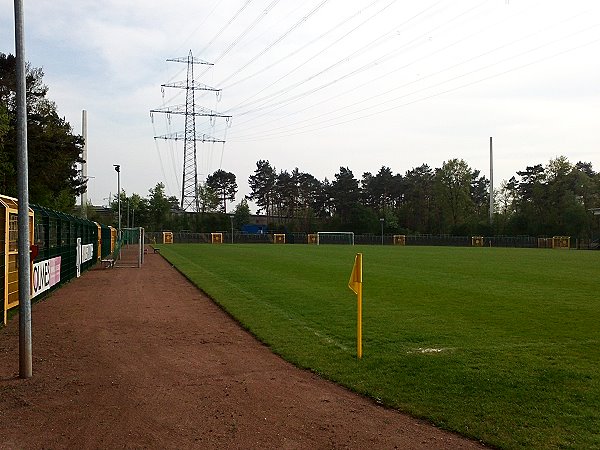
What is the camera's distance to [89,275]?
81.7ft

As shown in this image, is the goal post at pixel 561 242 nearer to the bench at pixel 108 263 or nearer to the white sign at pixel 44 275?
the bench at pixel 108 263

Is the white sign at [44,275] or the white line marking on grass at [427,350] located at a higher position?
the white sign at [44,275]

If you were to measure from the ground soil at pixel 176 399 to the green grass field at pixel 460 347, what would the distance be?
504 mm

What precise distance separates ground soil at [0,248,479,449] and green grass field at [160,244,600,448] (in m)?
0.50

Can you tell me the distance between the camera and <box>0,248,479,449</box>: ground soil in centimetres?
544

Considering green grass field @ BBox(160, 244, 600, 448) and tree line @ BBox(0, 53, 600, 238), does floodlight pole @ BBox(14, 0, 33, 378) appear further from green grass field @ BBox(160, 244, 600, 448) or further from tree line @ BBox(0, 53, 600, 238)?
tree line @ BBox(0, 53, 600, 238)

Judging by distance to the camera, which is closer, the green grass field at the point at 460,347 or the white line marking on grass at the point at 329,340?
the green grass field at the point at 460,347

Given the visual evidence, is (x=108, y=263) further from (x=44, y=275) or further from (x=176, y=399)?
(x=176, y=399)

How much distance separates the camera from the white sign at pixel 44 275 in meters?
14.0

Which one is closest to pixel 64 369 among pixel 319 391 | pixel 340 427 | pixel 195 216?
pixel 319 391

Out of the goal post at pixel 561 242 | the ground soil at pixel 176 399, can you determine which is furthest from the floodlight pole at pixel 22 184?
the goal post at pixel 561 242

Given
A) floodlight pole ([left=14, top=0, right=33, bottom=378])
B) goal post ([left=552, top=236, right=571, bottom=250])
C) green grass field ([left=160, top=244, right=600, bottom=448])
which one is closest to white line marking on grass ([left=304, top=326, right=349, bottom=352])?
green grass field ([left=160, top=244, right=600, bottom=448])

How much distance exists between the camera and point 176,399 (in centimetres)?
662

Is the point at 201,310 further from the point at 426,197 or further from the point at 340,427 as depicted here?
the point at 426,197
